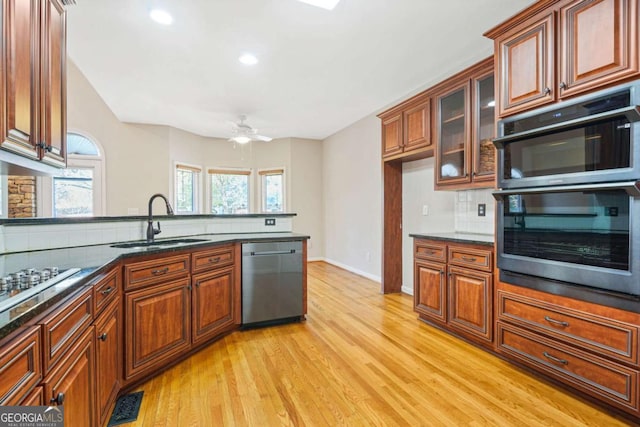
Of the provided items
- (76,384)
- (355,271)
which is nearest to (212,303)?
(76,384)

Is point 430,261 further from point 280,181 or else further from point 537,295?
point 280,181

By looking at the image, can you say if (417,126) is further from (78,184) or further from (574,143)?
(78,184)

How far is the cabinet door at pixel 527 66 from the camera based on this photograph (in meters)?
1.95

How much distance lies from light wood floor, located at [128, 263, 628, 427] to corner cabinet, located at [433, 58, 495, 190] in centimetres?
148

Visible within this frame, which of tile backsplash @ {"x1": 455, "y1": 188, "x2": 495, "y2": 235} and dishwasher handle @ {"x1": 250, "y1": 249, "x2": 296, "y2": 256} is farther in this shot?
tile backsplash @ {"x1": 455, "y1": 188, "x2": 495, "y2": 235}

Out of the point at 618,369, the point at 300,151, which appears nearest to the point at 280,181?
the point at 300,151

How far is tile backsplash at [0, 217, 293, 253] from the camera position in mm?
1939

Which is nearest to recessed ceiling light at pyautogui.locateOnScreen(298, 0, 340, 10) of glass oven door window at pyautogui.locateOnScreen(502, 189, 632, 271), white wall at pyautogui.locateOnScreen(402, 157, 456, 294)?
glass oven door window at pyautogui.locateOnScreen(502, 189, 632, 271)

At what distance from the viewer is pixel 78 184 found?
16.5 ft

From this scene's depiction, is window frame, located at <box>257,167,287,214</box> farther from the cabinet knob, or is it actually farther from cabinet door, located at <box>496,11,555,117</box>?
the cabinet knob

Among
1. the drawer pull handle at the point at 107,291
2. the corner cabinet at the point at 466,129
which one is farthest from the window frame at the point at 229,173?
the drawer pull handle at the point at 107,291

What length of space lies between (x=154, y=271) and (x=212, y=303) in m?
0.66

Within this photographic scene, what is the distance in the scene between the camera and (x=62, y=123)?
71.7 inches

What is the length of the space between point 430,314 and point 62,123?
3218mm
